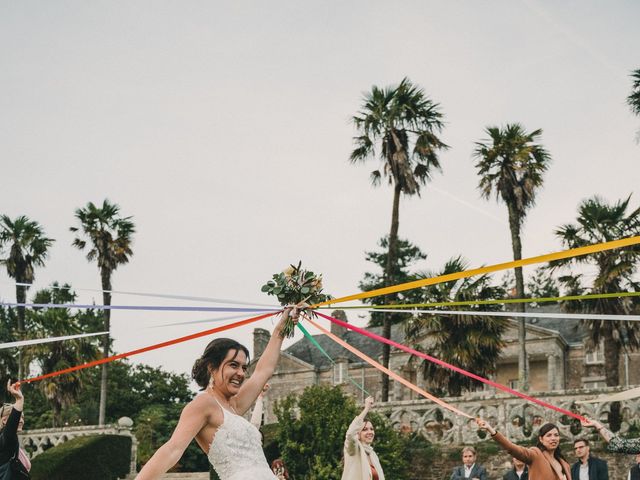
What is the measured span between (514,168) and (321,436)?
38.1 ft

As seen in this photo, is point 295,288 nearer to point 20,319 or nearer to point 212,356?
point 212,356

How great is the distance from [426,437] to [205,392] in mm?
Answer: 17143

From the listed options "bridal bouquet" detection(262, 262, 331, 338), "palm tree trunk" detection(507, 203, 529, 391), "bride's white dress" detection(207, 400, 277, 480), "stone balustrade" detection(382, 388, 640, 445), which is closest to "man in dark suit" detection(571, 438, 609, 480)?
"bridal bouquet" detection(262, 262, 331, 338)

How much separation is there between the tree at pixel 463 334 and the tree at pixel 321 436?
5850 millimetres

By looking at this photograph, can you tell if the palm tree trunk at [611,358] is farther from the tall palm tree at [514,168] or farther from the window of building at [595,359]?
the window of building at [595,359]

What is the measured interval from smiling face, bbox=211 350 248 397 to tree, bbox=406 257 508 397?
20.1 meters

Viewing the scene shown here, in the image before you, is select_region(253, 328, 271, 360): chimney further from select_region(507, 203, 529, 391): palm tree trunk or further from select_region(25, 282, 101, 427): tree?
select_region(507, 203, 529, 391): palm tree trunk

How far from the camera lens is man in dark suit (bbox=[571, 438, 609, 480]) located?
8172 mm

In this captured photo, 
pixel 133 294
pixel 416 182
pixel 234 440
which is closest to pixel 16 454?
pixel 133 294

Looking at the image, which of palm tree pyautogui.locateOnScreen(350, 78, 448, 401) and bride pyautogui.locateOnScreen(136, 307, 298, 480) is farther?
palm tree pyautogui.locateOnScreen(350, 78, 448, 401)

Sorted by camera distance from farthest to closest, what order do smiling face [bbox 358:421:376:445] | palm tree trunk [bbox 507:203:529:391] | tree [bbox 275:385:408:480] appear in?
palm tree trunk [bbox 507:203:529:391] < tree [bbox 275:385:408:480] < smiling face [bbox 358:421:376:445]

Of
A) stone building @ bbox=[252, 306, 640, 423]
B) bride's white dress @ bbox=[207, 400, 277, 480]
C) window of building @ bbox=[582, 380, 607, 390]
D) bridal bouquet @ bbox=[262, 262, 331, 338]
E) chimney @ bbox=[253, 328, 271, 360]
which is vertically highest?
chimney @ bbox=[253, 328, 271, 360]

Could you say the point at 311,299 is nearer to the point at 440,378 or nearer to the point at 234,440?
the point at 234,440

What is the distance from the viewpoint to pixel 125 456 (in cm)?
2280
